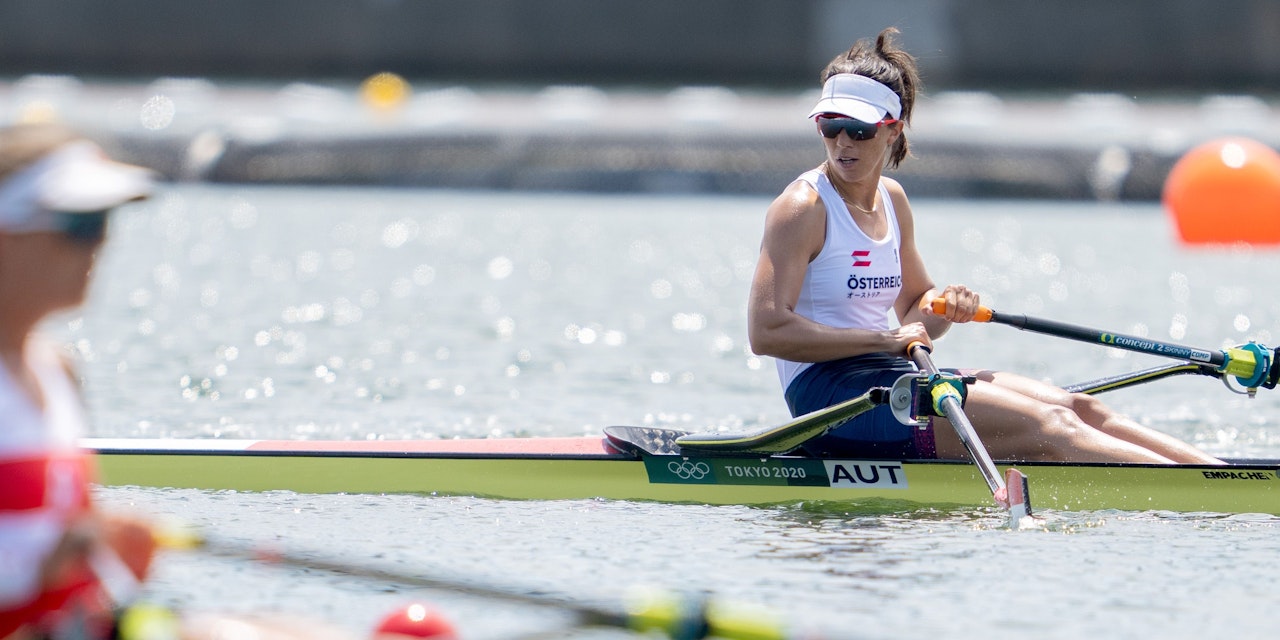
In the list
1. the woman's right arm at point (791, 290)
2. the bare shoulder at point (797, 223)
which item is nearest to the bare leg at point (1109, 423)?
the woman's right arm at point (791, 290)

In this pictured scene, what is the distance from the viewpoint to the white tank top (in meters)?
5.69

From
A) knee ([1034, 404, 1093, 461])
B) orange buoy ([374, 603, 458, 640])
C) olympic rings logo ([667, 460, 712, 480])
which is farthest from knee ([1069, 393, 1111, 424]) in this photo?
orange buoy ([374, 603, 458, 640])

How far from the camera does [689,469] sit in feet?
19.8

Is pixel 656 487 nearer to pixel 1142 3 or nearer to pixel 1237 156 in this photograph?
pixel 1237 156

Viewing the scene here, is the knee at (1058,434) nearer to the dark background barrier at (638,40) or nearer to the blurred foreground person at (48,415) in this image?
the blurred foreground person at (48,415)

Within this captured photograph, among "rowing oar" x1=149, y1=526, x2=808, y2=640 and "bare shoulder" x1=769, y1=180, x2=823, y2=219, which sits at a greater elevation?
"bare shoulder" x1=769, y1=180, x2=823, y2=219

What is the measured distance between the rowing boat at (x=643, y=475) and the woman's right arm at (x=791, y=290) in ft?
1.52

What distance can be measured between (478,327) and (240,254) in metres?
4.96

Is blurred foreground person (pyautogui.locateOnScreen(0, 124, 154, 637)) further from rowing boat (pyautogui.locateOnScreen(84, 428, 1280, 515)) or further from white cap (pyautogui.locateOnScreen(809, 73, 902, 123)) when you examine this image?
rowing boat (pyautogui.locateOnScreen(84, 428, 1280, 515))

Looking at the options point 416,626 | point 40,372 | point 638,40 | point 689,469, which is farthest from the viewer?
point 638,40

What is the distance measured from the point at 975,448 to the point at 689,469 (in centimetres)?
114

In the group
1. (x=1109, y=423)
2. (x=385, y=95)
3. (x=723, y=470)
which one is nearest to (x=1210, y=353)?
(x=1109, y=423)

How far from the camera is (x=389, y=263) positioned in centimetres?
1605

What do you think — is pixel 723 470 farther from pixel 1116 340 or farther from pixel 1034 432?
pixel 1116 340
